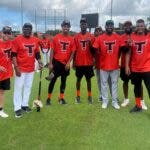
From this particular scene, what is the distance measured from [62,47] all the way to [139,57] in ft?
7.03

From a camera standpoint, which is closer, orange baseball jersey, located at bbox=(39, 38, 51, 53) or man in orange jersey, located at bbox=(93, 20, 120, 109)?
man in orange jersey, located at bbox=(93, 20, 120, 109)

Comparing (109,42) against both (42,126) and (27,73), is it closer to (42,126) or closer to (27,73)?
(27,73)

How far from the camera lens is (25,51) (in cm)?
1088

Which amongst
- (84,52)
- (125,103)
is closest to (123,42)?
(84,52)

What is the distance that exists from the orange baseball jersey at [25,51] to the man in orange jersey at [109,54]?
1.70 meters

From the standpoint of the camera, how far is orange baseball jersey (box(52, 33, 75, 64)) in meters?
12.0

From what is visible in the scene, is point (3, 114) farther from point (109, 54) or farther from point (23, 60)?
point (109, 54)

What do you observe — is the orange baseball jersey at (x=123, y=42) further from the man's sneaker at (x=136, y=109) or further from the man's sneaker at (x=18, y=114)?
the man's sneaker at (x=18, y=114)

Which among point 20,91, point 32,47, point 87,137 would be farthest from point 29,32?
point 87,137

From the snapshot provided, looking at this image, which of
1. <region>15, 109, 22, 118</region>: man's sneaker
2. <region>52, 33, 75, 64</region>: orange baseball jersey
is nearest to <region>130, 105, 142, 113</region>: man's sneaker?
<region>52, 33, 75, 64</region>: orange baseball jersey

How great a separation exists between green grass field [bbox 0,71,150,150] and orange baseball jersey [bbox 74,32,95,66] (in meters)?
1.19

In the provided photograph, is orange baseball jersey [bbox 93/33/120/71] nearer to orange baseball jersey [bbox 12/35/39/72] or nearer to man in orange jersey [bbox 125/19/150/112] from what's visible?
man in orange jersey [bbox 125/19/150/112]

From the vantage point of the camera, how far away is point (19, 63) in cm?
1091

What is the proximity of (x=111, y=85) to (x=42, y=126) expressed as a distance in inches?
115
